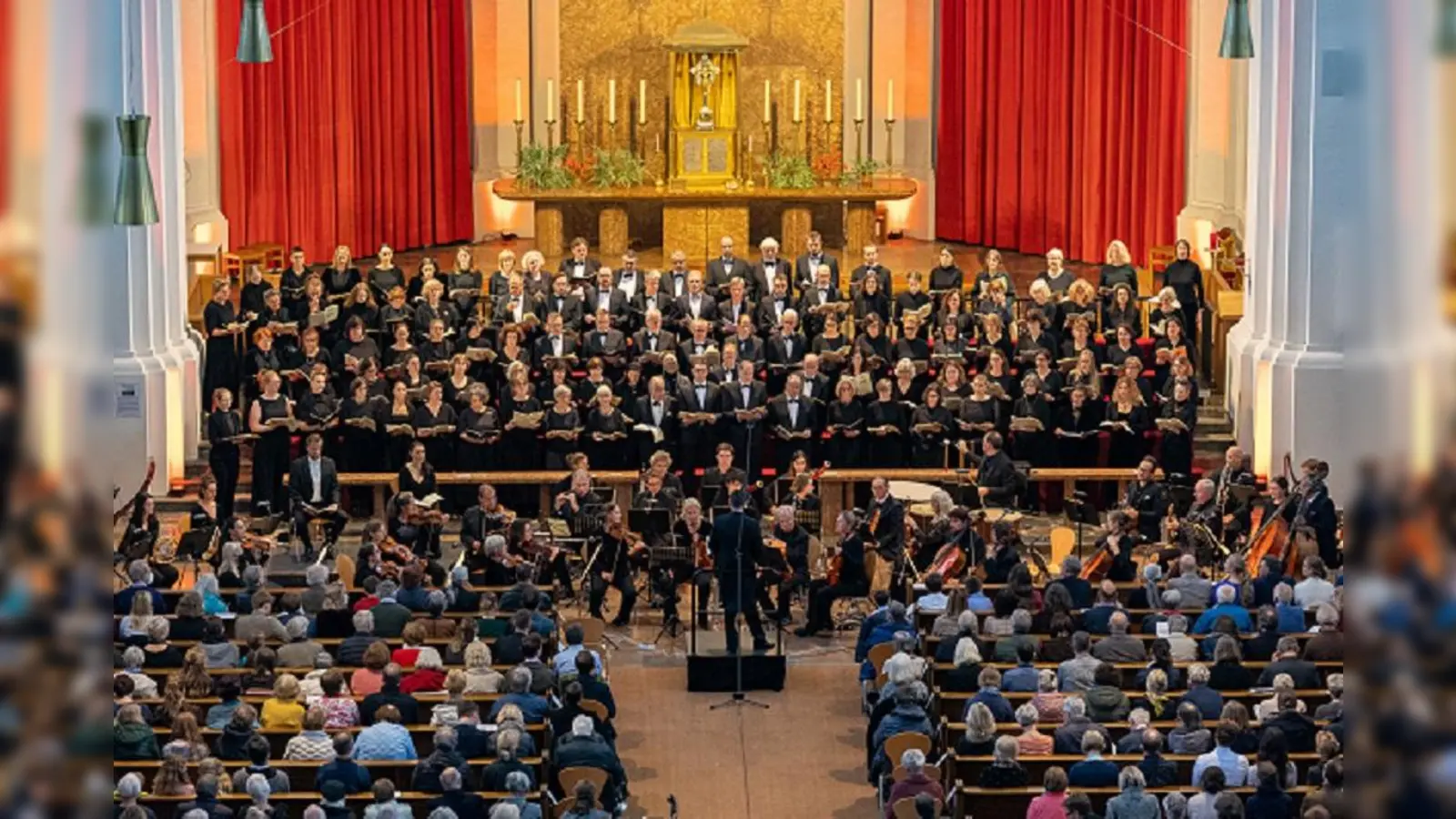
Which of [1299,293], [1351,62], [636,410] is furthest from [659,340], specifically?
[1351,62]

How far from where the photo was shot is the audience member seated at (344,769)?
1049 centimetres


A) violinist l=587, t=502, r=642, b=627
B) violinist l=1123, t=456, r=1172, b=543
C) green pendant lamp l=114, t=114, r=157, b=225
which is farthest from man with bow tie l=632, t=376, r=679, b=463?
green pendant lamp l=114, t=114, r=157, b=225

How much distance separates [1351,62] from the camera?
1130 millimetres

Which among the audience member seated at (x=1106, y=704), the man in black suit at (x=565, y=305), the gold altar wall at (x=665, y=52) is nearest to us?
the audience member seated at (x=1106, y=704)

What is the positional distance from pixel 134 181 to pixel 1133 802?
706 centimetres

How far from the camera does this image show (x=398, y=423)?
18219mm

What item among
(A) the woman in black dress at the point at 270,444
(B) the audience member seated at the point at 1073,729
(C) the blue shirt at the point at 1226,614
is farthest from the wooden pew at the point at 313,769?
(A) the woman in black dress at the point at 270,444

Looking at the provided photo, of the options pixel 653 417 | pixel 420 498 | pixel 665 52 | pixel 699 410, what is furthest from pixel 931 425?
pixel 665 52

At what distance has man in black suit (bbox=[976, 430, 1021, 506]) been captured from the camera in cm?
1697

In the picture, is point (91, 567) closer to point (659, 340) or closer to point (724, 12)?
point (659, 340)

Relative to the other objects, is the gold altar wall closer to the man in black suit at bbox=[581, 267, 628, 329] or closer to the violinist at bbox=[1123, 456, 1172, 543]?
the man in black suit at bbox=[581, 267, 628, 329]

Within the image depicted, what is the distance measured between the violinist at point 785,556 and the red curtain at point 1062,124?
1082cm

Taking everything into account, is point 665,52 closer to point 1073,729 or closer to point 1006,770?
point 1073,729

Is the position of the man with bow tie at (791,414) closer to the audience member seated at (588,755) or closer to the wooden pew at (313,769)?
the audience member seated at (588,755)
